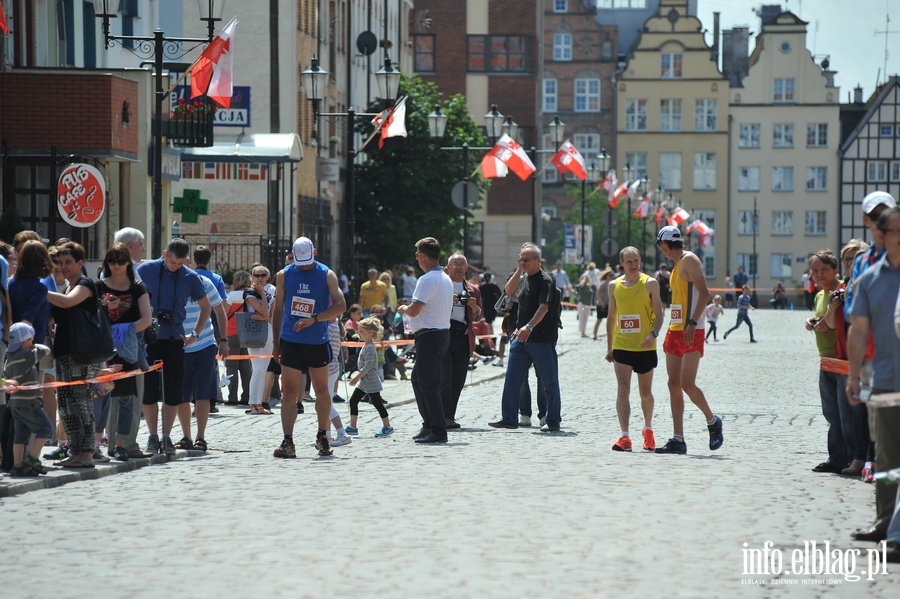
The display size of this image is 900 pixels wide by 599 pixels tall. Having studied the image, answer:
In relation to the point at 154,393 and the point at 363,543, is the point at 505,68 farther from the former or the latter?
the point at 363,543

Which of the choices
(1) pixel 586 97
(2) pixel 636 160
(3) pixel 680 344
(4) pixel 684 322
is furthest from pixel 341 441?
(1) pixel 586 97

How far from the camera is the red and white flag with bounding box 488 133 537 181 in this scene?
138ft

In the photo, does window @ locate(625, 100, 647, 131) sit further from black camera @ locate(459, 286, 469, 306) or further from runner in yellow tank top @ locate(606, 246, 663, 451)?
runner in yellow tank top @ locate(606, 246, 663, 451)

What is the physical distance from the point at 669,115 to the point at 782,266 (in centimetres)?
1213

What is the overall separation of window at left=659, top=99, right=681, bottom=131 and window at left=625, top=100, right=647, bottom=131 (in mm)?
1056

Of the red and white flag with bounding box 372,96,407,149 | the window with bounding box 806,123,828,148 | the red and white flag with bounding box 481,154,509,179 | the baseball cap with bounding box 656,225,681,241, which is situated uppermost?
the window with bounding box 806,123,828,148

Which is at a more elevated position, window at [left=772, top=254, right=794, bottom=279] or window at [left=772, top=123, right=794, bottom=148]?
window at [left=772, top=123, right=794, bottom=148]

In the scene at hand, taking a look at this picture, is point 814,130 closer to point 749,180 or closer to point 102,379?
point 749,180

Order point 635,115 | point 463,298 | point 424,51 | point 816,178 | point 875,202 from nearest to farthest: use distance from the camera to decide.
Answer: point 875,202
point 463,298
point 424,51
point 816,178
point 635,115

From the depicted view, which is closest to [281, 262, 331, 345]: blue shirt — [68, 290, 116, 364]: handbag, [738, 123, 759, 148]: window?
[68, 290, 116, 364]: handbag

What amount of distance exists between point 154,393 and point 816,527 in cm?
634

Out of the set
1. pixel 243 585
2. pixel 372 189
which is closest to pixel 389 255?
pixel 372 189

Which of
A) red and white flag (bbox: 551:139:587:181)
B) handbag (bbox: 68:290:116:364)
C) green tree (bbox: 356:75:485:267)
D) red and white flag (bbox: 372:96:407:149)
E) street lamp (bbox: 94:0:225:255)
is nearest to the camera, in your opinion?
handbag (bbox: 68:290:116:364)

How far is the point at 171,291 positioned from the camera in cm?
1448
